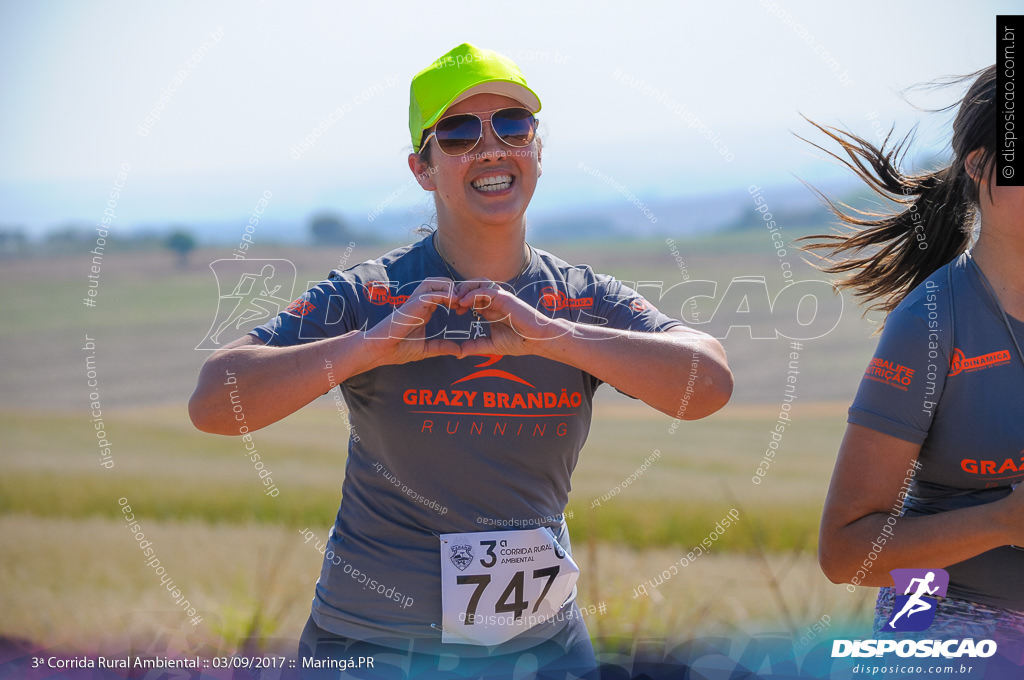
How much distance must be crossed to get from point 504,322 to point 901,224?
1428 mm

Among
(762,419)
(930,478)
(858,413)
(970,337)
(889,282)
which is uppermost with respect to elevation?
(889,282)

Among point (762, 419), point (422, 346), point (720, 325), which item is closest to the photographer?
point (422, 346)

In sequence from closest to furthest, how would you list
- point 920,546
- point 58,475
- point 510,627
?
point 920,546, point 510,627, point 58,475

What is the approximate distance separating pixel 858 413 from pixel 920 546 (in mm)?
363

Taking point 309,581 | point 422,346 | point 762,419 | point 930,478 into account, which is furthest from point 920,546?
point 762,419

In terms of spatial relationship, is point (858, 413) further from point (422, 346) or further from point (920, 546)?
point (422, 346)

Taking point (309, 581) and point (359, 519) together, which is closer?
point (359, 519)

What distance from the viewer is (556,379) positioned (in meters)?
2.63

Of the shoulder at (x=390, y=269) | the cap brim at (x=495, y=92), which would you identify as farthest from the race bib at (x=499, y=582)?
the cap brim at (x=495, y=92)

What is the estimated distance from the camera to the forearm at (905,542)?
2240 mm

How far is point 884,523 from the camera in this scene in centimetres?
Answer: 234

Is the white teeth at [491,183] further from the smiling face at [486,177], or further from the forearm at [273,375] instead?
the forearm at [273,375]

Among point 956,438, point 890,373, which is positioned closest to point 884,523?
point 956,438

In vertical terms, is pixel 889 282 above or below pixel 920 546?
above
